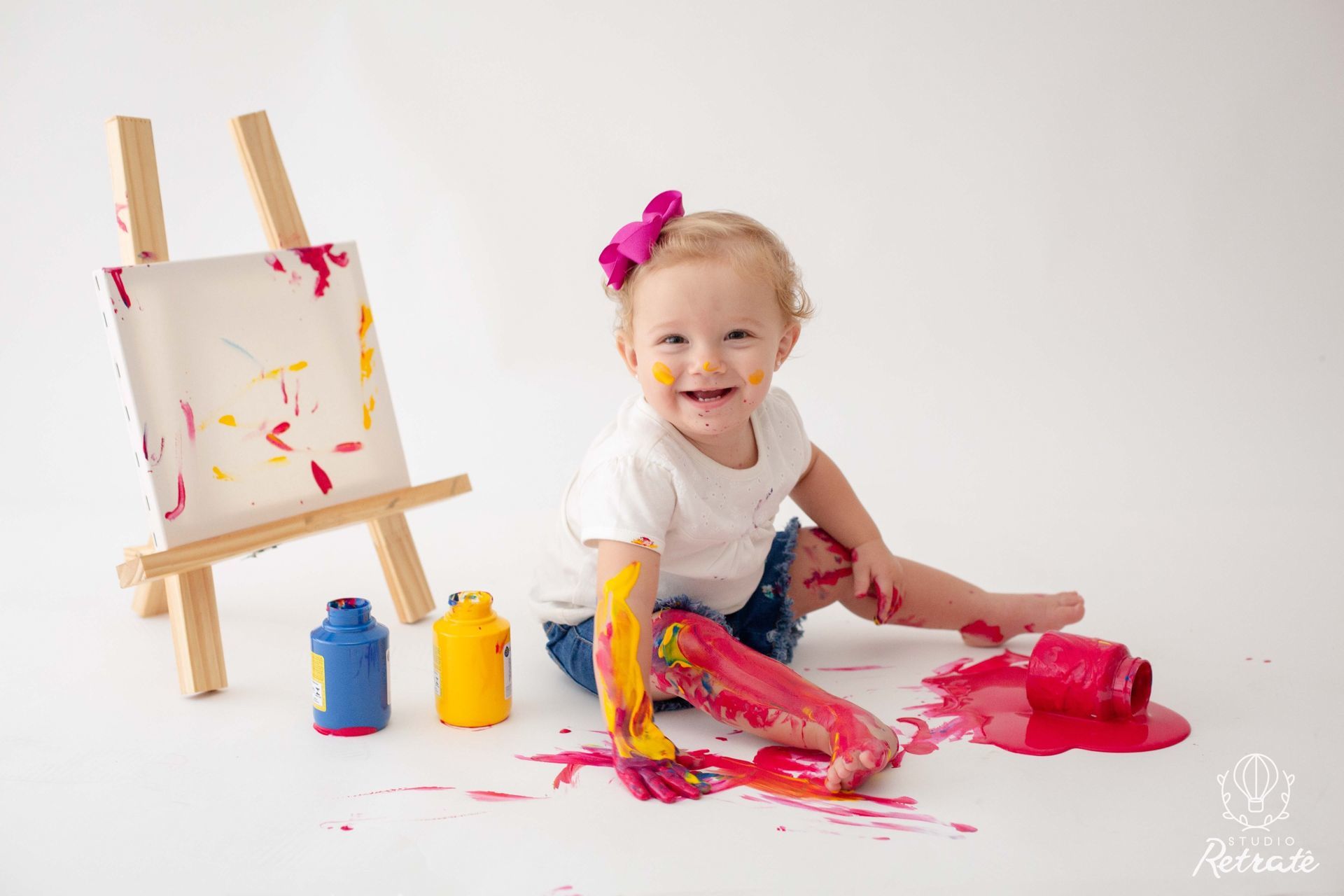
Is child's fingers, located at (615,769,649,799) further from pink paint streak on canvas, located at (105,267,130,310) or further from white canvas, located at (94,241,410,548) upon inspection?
pink paint streak on canvas, located at (105,267,130,310)

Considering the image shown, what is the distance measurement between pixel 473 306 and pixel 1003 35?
2.08 meters

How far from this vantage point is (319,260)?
9.30 ft

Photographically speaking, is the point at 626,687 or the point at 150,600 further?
the point at 150,600

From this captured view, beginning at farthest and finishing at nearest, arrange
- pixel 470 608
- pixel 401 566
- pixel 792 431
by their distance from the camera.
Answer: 1. pixel 401 566
2. pixel 792 431
3. pixel 470 608

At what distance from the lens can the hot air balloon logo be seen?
6.65 ft

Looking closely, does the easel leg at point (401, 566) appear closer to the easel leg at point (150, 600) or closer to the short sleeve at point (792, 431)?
the easel leg at point (150, 600)

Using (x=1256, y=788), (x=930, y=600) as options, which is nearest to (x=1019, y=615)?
(x=930, y=600)

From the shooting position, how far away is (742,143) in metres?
4.57

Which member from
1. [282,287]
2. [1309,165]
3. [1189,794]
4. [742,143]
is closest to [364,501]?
[282,287]

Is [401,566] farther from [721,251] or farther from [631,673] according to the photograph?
[721,251]

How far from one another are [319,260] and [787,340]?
107 cm

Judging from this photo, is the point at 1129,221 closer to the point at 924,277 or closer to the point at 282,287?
the point at 924,277

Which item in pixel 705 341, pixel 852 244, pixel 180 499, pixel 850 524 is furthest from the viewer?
pixel 852 244

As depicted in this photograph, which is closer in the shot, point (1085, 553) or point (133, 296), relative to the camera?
point (133, 296)
